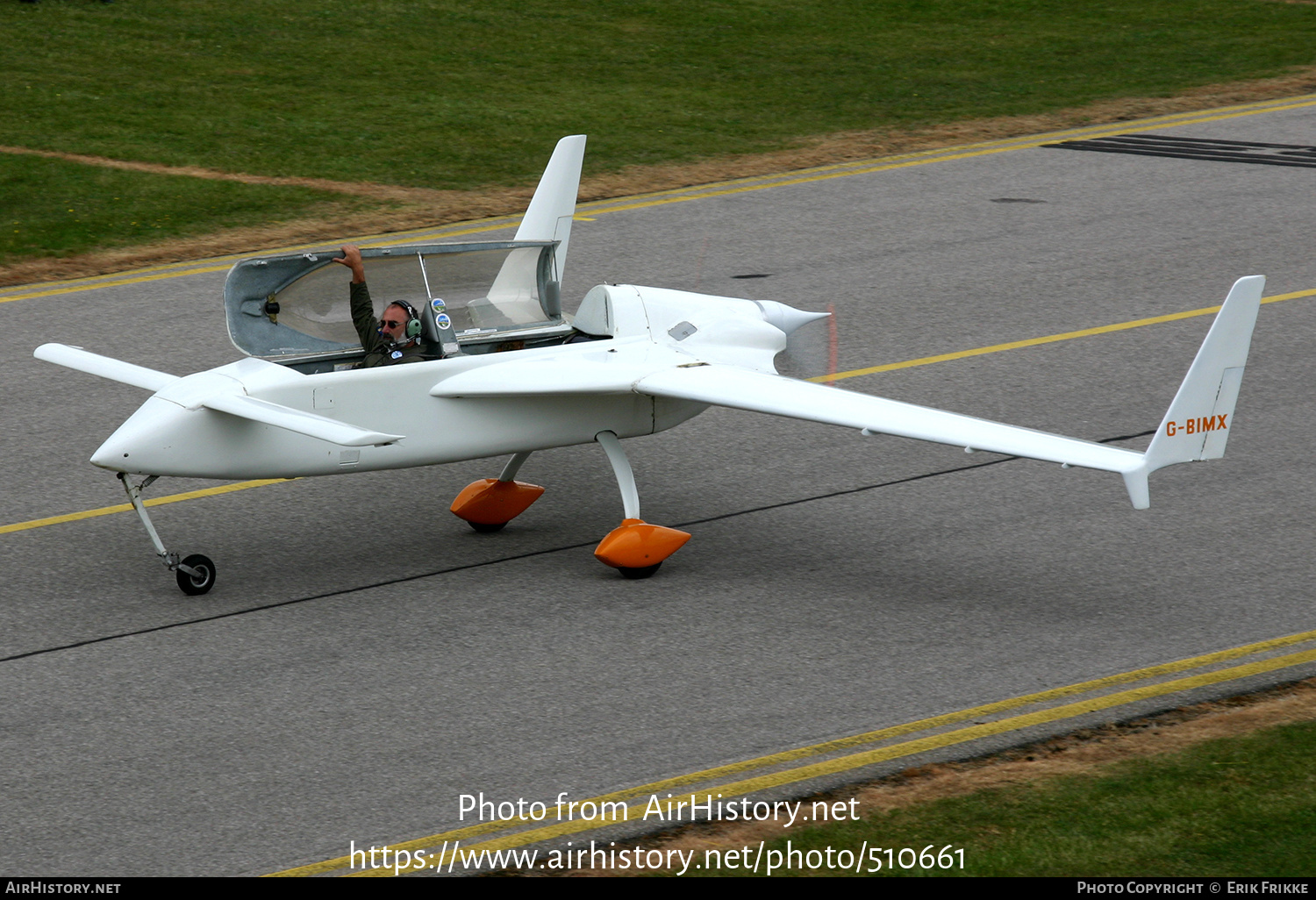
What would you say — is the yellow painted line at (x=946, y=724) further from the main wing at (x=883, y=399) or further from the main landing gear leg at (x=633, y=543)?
the main landing gear leg at (x=633, y=543)

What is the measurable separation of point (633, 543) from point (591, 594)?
17.0 inches

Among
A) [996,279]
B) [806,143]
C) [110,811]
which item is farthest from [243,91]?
[110,811]

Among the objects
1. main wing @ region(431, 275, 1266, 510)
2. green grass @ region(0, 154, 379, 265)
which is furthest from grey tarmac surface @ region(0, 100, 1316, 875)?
green grass @ region(0, 154, 379, 265)

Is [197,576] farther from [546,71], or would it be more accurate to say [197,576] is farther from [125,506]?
[546,71]

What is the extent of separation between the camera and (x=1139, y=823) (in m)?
7.28

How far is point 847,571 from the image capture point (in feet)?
34.2

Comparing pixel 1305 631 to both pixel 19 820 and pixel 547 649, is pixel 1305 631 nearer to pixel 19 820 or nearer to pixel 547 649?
pixel 547 649

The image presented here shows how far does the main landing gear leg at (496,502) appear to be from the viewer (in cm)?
1116

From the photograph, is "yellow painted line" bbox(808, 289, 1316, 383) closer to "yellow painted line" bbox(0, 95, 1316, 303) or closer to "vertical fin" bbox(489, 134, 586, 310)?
"vertical fin" bbox(489, 134, 586, 310)

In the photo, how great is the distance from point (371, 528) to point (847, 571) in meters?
3.42

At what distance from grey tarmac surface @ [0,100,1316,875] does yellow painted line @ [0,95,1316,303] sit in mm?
1497

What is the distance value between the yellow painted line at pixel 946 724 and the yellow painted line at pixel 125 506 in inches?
165

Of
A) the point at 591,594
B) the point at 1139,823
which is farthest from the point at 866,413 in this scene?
the point at 1139,823

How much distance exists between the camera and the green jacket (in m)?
10.3
